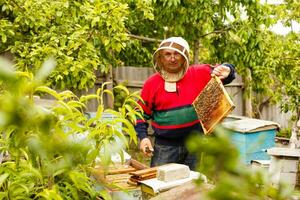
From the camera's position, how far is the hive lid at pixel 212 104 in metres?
3.51

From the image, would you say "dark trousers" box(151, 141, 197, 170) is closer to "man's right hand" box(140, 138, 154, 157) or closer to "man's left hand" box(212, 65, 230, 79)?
"man's right hand" box(140, 138, 154, 157)

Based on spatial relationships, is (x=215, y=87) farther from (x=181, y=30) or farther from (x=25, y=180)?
(x=181, y=30)

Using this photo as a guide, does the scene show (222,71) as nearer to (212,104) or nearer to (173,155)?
(212,104)

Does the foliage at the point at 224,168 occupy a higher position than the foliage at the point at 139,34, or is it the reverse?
the foliage at the point at 139,34

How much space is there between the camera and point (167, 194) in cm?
A: 177

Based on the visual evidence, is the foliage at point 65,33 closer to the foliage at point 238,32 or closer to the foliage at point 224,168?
the foliage at point 238,32

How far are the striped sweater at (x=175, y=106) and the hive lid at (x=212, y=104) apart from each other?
191 millimetres

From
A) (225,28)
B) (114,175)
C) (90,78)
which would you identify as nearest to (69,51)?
(90,78)

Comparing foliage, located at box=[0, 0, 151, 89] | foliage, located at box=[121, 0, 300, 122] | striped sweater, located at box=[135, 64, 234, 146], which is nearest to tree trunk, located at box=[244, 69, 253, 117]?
foliage, located at box=[121, 0, 300, 122]

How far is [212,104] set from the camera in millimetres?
3641

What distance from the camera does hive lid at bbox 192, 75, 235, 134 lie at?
3514 mm

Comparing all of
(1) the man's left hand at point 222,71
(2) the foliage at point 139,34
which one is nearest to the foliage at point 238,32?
(2) the foliage at point 139,34

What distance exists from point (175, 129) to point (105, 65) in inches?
124

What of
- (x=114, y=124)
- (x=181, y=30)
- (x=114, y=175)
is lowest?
(x=114, y=175)
